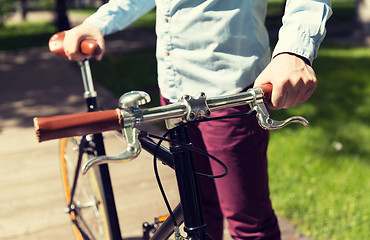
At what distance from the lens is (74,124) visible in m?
1.03

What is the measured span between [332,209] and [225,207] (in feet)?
5.45

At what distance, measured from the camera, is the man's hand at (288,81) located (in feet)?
3.83

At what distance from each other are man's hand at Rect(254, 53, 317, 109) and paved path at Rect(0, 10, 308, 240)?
58cm

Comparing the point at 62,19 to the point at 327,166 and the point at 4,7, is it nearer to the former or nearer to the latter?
the point at 4,7

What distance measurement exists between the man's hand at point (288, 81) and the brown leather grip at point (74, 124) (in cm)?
40

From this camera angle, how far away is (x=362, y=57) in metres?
8.66

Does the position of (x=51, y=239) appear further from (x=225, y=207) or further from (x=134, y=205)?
(x=225, y=207)

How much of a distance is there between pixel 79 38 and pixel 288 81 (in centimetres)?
106

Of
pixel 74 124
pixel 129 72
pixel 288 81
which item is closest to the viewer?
pixel 74 124

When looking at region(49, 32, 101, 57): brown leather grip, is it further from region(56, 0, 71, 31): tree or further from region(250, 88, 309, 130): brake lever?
region(56, 0, 71, 31): tree

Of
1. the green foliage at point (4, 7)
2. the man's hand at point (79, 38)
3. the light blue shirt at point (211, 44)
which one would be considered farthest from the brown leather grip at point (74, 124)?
the green foliage at point (4, 7)

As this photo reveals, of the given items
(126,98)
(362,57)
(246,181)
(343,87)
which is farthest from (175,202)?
(362,57)

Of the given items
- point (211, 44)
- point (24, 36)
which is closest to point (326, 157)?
point (211, 44)

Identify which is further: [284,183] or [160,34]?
[284,183]
